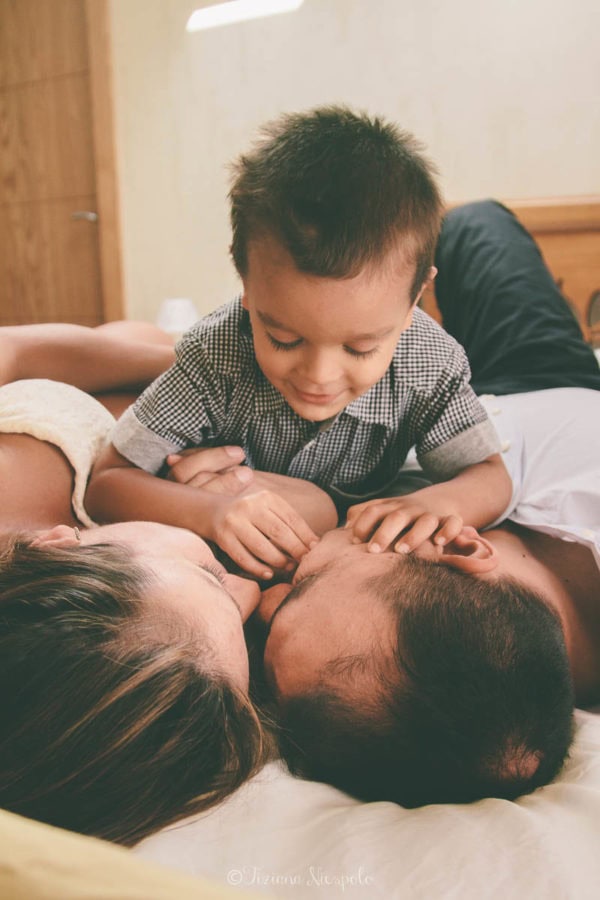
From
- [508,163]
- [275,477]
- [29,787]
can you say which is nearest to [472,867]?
[29,787]

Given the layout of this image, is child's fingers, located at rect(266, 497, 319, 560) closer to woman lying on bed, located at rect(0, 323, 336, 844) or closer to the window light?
woman lying on bed, located at rect(0, 323, 336, 844)

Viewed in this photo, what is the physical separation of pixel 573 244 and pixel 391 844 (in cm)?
238

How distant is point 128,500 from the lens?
95 cm

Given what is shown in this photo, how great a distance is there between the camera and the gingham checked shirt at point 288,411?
3.25 feet

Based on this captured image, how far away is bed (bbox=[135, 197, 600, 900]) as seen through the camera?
43 centimetres

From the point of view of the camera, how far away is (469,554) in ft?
2.63

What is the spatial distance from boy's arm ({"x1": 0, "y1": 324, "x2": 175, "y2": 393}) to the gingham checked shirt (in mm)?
285

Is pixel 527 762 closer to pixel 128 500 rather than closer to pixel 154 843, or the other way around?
pixel 154 843

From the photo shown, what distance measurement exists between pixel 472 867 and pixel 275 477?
0.65 metres

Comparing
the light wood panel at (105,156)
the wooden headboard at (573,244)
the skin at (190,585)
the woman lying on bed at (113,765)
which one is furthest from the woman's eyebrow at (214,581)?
the light wood panel at (105,156)

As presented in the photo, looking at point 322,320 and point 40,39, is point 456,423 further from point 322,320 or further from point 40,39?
point 40,39

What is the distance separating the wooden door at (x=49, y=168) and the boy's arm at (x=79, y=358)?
229 centimetres

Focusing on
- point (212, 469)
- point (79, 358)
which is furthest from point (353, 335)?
point (79, 358)

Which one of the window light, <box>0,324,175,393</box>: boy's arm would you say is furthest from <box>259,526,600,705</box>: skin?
the window light
